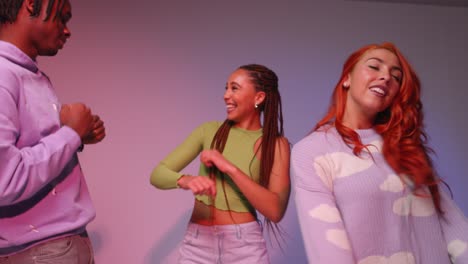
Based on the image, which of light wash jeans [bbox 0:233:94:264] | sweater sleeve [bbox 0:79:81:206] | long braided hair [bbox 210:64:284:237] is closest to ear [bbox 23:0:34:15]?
sweater sleeve [bbox 0:79:81:206]

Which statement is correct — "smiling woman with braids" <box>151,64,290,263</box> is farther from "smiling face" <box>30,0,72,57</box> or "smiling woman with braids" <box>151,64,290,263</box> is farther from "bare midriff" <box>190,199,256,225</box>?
"smiling face" <box>30,0,72,57</box>

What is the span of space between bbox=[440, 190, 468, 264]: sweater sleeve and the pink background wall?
1.25m

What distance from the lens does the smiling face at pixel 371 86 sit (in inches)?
61.0

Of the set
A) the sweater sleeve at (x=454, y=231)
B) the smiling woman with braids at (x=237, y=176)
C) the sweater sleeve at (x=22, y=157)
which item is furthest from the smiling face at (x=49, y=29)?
the sweater sleeve at (x=454, y=231)

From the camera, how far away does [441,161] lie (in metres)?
2.99

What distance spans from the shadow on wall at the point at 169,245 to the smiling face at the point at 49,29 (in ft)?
5.16

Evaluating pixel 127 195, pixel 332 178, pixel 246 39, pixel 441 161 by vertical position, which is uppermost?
pixel 246 39

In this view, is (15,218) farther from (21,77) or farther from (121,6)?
(121,6)

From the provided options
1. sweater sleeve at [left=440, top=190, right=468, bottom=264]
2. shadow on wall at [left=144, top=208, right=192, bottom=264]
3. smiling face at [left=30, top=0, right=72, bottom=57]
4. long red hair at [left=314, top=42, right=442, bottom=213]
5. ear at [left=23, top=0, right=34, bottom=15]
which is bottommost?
shadow on wall at [left=144, top=208, right=192, bottom=264]

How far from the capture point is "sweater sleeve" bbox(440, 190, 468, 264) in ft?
4.79

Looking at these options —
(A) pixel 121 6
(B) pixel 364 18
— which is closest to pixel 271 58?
(B) pixel 364 18

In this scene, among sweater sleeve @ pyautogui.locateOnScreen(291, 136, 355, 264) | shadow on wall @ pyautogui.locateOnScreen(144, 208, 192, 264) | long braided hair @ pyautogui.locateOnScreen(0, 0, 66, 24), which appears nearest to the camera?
long braided hair @ pyautogui.locateOnScreen(0, 0, 66, 24)

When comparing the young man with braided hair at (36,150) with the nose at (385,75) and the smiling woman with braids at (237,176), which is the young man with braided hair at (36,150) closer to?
the smiling woman with braids at (237,176)

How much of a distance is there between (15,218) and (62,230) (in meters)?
0.10
